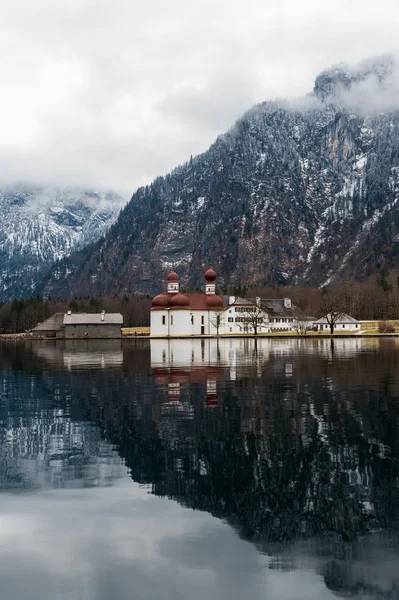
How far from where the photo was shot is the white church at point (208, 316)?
159750 mm

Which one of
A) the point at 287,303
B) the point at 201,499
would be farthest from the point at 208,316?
the point at 201,499

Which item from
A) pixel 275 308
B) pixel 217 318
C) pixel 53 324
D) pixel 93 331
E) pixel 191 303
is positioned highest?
pixel 191 303

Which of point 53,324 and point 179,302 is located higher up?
point 179,302

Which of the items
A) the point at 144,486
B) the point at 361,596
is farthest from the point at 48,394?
the point at 361,596

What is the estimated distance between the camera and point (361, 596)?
11.7m

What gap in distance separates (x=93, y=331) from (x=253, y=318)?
37.1 m

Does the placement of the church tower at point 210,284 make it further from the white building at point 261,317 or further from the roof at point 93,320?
the roof at point 93,320

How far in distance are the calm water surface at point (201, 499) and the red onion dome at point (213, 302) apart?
130 meters

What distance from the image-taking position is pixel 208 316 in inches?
6462

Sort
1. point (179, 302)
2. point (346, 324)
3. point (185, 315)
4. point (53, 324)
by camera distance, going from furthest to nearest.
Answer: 1. point (53, 324)
2. point (179, 302)
3. point (185, 315)
4. point (346, 324)

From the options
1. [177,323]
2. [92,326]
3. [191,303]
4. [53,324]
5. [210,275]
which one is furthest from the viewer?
[53,324]

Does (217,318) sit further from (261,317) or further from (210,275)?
(210,275)

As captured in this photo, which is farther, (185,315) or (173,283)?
(173,283)

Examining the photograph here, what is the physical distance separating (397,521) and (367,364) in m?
45.0
